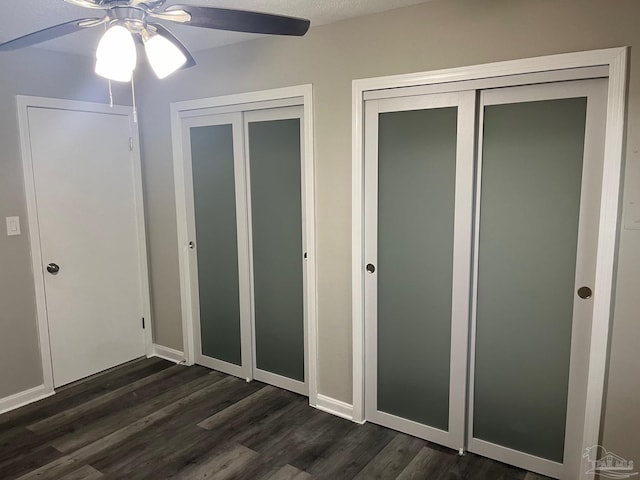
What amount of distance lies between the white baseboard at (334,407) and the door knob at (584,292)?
155 cm

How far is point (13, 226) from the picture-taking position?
123 inches

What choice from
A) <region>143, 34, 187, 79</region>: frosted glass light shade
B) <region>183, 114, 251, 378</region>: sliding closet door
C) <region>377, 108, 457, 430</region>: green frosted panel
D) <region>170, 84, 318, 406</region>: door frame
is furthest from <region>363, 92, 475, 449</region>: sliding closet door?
<region>143, 34, 187, 79</region>: frosted glass light shade

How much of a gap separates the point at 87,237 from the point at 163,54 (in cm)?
238

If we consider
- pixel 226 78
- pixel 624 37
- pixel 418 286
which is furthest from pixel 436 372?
pixel 226 78

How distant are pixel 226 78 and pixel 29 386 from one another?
260cm

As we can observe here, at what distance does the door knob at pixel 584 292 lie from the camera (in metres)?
2.20

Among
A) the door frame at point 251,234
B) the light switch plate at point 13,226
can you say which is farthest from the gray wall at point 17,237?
the door frame at point 251,234

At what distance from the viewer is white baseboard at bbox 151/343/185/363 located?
154 inches

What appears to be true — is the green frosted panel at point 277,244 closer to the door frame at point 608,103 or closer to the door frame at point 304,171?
the door frame at point 304,171

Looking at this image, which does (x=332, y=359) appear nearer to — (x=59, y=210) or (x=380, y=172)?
(x=380, y=172)

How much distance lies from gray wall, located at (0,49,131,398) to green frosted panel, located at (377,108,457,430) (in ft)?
7.99

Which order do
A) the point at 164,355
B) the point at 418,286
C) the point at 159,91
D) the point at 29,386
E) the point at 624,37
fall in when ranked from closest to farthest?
1. the point at 624,37
2. the point at 418,286
3. the point at 29,386
4. the point at 159,91
5. the point at 164,355

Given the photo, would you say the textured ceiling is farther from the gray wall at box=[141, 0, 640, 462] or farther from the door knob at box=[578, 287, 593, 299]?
the door knob at box=[578, 287, 593, 299]

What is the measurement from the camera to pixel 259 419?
3.01 m
